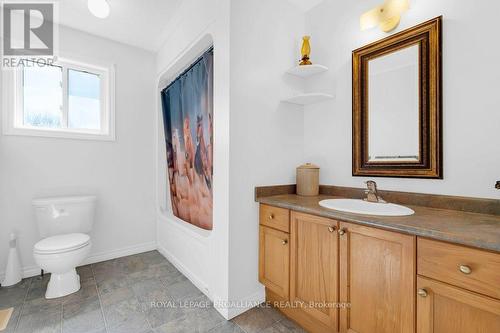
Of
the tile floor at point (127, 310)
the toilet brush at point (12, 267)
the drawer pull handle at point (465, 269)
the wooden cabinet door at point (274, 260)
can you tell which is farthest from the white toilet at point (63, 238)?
the drawer pull handle at point (465, 269)

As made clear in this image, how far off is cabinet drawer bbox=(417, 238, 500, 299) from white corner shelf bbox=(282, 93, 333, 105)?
1.22 m

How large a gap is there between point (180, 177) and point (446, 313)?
226 cm

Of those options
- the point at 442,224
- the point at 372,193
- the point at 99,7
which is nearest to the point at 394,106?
the point at 372,193

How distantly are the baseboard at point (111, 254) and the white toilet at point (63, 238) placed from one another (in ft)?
1.34

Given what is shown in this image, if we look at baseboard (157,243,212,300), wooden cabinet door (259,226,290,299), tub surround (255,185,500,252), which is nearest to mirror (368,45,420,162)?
tub surround (255,185,500,252)

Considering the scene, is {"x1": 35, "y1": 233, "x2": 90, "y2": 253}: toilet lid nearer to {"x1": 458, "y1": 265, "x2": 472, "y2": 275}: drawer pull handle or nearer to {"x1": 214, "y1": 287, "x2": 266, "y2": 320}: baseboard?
{"x1": 214, "y1": 287, "x2": 266, "y2": 320}: baseboard

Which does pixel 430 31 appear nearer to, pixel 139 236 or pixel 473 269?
pixel 473 269

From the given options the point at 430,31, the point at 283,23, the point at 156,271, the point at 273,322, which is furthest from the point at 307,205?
the point at 156,271

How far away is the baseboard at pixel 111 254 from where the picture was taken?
216cm

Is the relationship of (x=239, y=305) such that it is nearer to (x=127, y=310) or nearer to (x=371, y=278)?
A: (x=127, y=310)

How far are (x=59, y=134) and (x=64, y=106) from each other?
1.13 ft

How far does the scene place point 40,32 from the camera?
225 centimetres

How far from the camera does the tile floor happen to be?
4.92 ft

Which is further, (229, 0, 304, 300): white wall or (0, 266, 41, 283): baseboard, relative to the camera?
(0, 266, 41, 283): baseboard
